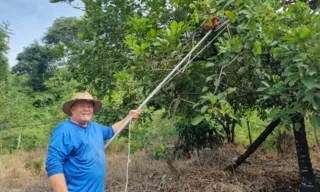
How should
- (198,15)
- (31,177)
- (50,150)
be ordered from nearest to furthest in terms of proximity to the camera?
(50,150) → (198,15) → (31,177)

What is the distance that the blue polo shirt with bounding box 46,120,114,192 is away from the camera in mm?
2186

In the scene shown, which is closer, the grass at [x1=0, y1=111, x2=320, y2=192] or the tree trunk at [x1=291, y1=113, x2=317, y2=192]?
the tree trunk at [x1=291, y1=113, x2=317, y2=192]

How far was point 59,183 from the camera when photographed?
6.92 ft

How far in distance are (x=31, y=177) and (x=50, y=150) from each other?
214 inches

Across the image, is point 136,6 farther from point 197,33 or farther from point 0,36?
point 0,36

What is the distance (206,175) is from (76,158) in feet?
8.69

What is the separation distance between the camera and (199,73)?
138 inches

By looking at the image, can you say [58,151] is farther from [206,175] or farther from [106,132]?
[206,175]

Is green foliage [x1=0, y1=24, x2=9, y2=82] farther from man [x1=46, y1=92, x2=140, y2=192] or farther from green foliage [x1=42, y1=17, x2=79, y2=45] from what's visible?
man [x1=46, y1=92, x2=140, y2=192]

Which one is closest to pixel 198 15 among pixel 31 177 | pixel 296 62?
pixel 296 62

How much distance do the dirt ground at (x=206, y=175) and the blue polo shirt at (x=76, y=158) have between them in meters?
2.19

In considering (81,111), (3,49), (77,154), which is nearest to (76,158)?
(77,154)

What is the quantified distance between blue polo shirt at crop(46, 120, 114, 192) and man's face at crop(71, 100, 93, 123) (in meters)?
0.07

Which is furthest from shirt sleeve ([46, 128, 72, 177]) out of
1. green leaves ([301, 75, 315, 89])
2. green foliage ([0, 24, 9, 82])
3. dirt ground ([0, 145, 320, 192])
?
green foliage ([0, 24, 9, 82])
